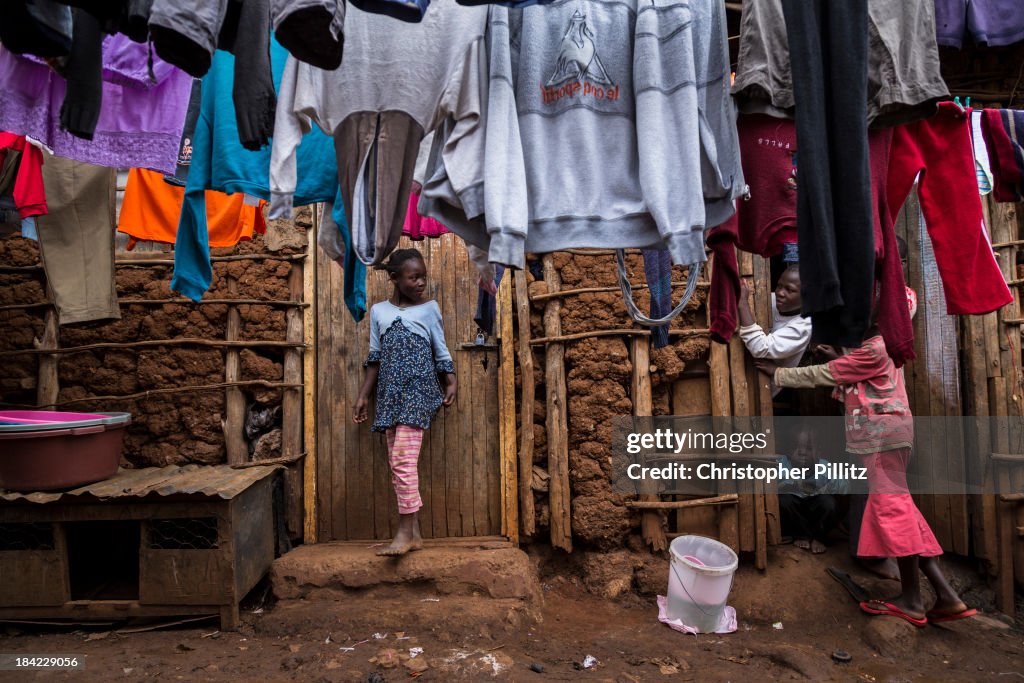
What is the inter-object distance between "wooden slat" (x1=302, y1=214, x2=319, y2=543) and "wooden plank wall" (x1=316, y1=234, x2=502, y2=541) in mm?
47

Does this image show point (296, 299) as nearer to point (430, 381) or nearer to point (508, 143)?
point (430, 381)

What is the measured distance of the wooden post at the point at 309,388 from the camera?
4184 millimetres

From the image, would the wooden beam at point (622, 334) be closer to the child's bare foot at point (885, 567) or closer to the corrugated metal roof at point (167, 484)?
the child's bare foot at point (885, 567)

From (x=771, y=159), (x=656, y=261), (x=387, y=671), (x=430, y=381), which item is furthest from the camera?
(x=430, y=381)

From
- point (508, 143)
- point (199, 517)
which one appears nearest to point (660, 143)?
point (508, 143)

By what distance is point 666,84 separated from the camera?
1.92m

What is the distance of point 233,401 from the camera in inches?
162

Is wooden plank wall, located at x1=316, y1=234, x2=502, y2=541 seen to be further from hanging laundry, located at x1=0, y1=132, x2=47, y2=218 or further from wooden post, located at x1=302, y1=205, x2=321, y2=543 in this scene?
hanging laundry, located at x1=0, y1=132, x2=47, y2=218

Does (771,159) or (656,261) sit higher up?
(771,159)

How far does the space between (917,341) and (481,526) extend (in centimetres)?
322

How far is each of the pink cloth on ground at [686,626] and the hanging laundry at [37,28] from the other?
3.78m

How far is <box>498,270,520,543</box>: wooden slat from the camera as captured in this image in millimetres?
4196

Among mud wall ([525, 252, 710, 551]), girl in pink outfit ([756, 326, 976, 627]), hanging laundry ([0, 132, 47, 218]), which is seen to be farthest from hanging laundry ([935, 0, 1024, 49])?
hanging laundry ([0, 132, 47, 218])

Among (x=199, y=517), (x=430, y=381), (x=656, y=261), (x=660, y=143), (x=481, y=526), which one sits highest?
(x=660, y=143)
